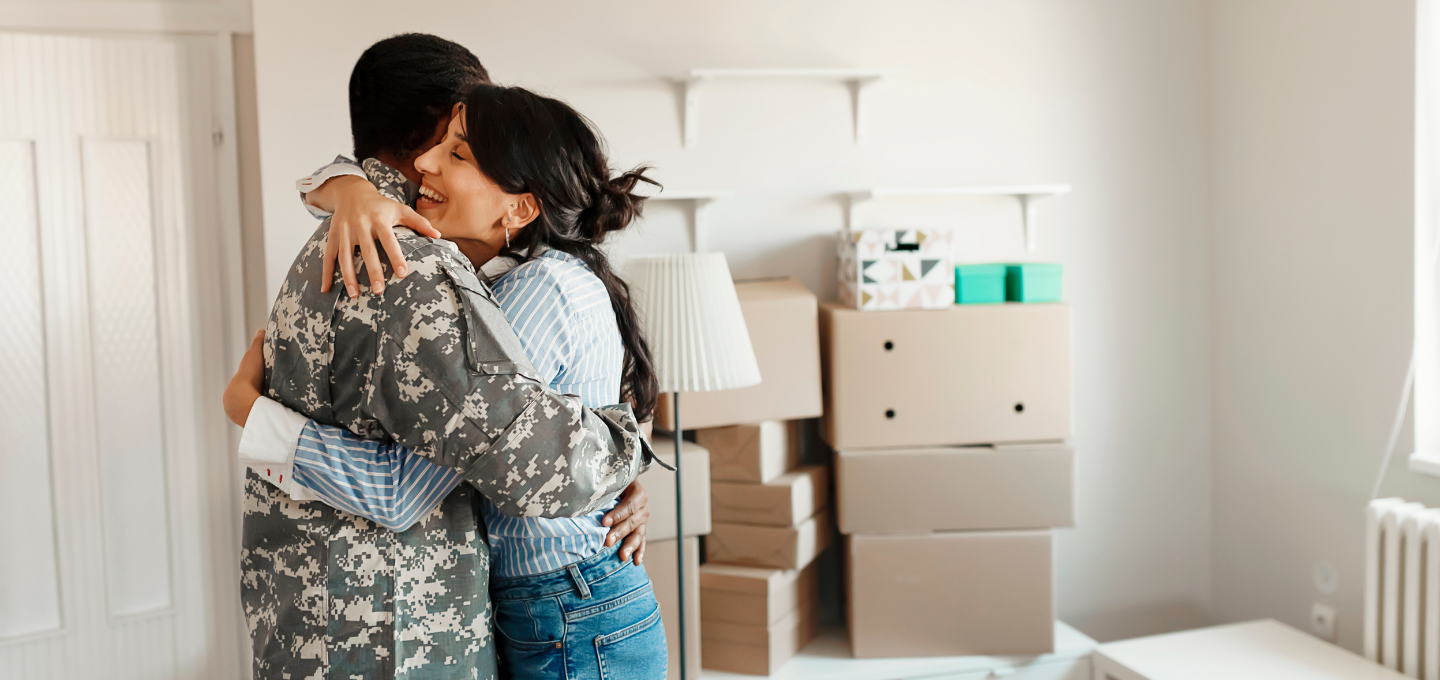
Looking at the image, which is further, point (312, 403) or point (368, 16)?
point (368, 16)

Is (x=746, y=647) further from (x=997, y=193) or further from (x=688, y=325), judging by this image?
(x=997, y=193)

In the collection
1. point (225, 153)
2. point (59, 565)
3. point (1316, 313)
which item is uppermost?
point (225, 153)

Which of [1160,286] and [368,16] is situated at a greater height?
[368,16]

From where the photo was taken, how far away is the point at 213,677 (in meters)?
2.06

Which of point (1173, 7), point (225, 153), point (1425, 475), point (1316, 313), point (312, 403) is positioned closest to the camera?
point (312, 403)

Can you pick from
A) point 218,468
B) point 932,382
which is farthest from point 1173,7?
point 218,468

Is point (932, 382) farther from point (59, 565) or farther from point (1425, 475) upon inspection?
point (59, 565)

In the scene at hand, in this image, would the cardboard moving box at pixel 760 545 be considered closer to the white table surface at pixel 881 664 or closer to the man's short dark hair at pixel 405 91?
the white table surface at pixel 881 664

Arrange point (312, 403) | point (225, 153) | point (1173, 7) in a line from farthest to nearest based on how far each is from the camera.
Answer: point (1173, 7), point (225, 153), point (312, 403)

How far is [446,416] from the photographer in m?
0.83

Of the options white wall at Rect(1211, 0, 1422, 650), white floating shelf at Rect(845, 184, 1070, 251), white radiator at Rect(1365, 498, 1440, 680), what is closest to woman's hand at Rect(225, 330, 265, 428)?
white floating shelf at Rect(845, 184, 1070, 251)

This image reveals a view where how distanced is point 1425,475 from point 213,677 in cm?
278

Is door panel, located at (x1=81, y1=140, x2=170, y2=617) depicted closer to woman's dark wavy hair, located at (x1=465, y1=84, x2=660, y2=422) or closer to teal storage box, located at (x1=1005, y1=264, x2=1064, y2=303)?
woman's dark wavy hair, located at (x1=465, y1=84, x2=660, y2=422)

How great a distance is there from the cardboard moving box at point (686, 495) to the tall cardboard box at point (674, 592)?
31 millimetres
